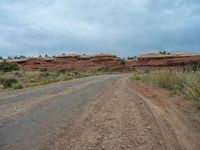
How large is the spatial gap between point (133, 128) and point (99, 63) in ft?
276

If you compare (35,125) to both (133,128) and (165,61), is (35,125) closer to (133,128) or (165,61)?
(133,128)

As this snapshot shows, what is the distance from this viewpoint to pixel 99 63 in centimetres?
9456

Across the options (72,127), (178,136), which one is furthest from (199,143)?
(72,127)

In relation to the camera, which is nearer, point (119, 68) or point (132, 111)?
point (132, 111)

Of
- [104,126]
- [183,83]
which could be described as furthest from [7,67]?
[104,126]

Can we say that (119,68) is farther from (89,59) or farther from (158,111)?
(158,111)

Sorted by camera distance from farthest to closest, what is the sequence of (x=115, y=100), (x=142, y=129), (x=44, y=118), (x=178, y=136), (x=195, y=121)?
(x=115, y=100)
(x=44, y=118)
(x=195, y=121)
(x=142, y=129)
(x=178, y=136)

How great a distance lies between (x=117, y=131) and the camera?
402 inches

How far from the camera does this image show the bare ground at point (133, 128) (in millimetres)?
8938

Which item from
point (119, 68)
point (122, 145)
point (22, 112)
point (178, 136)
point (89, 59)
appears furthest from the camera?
point (89, 59)

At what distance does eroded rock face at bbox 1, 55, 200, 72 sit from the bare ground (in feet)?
229

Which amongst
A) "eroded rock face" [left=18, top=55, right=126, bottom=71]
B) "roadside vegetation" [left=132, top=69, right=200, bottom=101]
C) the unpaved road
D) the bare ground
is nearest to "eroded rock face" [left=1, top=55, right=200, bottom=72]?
"eroded rock face" [left=18, top=55, right=126, bottom=71]

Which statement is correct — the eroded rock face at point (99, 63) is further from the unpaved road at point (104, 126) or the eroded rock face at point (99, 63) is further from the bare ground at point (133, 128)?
the bare ground at point (133, 128)

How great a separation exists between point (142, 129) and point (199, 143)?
1.68 meters
